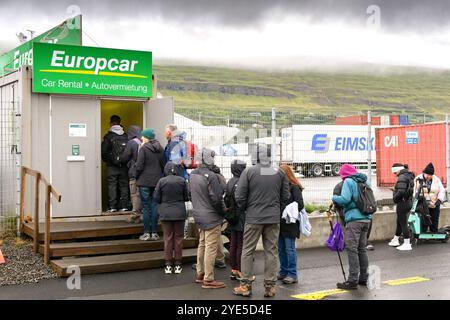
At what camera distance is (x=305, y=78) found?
573 ft

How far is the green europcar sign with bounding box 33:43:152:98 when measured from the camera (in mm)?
9344

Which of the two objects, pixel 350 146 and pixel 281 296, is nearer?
pixel 281 296

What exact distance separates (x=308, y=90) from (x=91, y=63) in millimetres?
152526

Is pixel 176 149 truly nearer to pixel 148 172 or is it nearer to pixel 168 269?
pixel 148 172

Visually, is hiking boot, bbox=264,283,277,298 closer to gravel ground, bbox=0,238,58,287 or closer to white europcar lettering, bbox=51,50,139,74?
gravel ground, bbox=0,238,58,287

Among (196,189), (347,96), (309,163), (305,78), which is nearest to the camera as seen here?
(196,189)

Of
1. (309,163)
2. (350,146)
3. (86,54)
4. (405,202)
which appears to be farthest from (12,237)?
(350,146)

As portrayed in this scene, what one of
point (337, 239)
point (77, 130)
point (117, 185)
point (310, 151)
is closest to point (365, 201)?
point (337, 239)

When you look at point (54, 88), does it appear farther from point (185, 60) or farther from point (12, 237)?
point (185, 60)

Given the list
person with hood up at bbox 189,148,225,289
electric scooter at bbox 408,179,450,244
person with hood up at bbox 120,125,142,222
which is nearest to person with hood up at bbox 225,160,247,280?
person with hood up at bbox 189,148,225,289

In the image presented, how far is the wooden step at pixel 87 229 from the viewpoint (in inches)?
Result: 339

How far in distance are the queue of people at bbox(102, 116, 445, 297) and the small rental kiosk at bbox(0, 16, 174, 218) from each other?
4.60ft

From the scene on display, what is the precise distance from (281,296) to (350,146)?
8.60 metres

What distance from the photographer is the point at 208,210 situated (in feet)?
23.6
